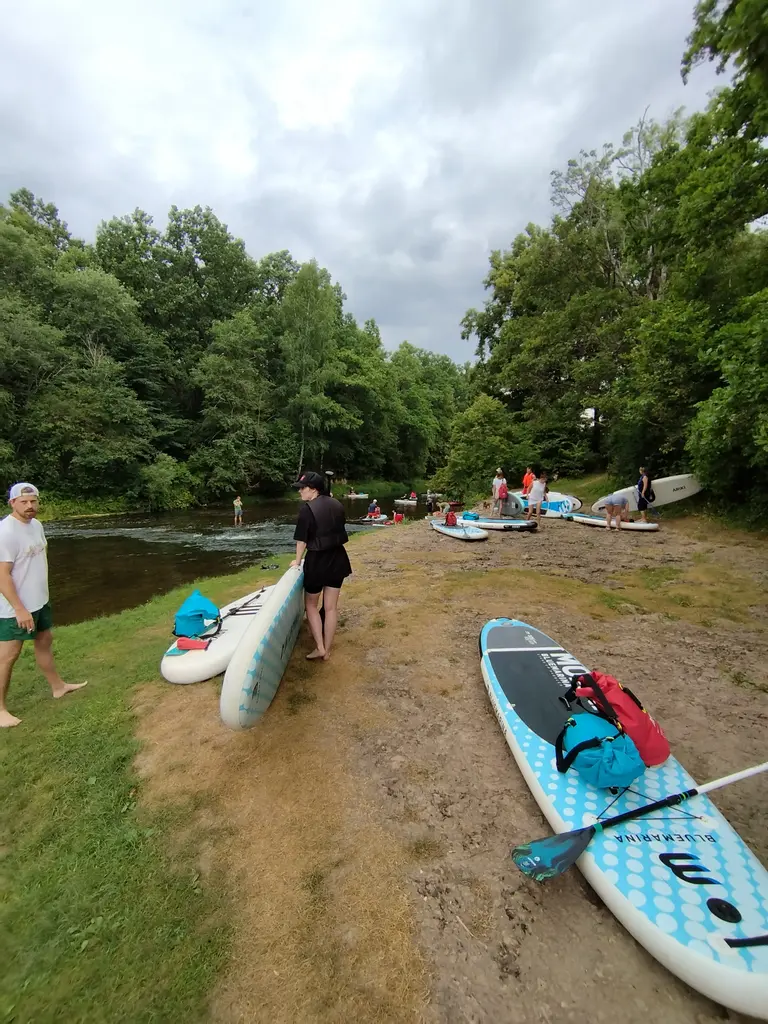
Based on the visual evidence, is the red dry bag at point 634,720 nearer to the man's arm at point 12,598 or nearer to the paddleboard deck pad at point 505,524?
the man's arm at point 12,598

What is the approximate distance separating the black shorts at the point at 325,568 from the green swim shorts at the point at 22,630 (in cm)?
211

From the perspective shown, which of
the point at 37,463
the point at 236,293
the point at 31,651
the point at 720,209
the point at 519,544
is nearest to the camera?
the point at 31,651

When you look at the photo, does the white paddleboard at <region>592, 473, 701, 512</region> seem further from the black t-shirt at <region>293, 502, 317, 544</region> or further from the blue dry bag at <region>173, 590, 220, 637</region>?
the blue dry bag at <region>173, 590, 220, 637</region>

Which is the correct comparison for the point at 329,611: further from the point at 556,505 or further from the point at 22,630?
the point at 556,505

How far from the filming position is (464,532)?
1086 cm

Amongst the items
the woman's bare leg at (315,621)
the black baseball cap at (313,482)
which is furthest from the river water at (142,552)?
the black baseball cap at (313,482)

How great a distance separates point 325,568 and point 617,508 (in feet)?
35.1

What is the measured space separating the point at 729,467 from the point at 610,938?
37.9 feet

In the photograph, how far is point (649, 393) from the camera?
12.0 metres

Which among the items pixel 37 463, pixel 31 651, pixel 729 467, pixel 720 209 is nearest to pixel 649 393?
pixel 729 467

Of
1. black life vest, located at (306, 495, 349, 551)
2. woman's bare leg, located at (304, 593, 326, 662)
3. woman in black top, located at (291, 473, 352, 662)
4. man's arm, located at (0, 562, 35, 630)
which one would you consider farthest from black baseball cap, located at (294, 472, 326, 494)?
man's arm, located at (0, 562, 35, 630)

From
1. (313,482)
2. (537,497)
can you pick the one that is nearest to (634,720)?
(313,482)

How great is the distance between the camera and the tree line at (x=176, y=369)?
66.7 feet

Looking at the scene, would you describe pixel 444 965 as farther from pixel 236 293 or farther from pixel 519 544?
pixel 236 293
